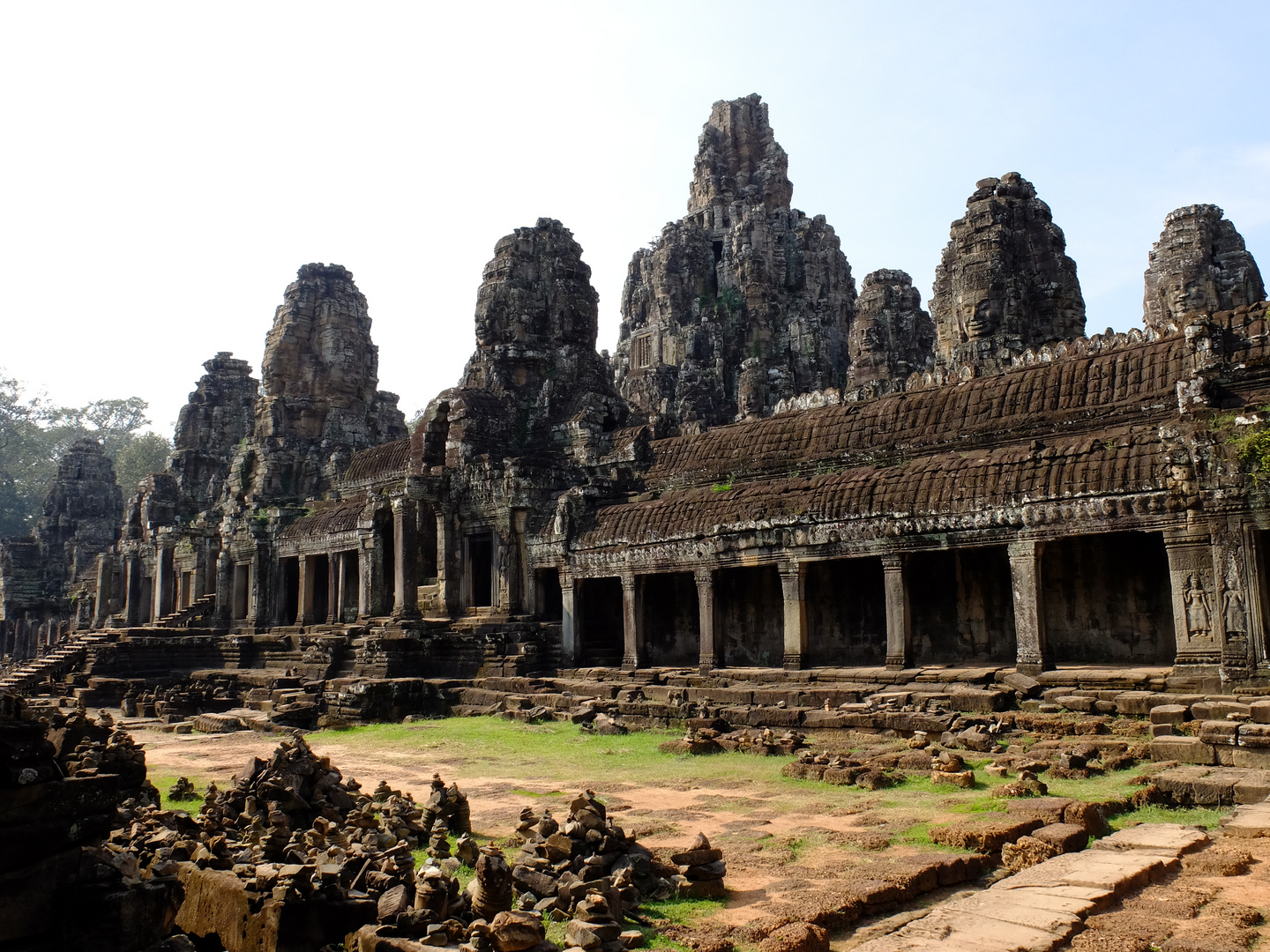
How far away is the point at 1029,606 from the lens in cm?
1363

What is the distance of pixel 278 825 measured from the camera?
6.83 m

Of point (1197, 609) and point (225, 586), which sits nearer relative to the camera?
point (1197, 609)

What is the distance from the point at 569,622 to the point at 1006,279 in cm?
1320

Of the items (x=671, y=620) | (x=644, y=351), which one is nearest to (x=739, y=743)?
(x=671, y=620)

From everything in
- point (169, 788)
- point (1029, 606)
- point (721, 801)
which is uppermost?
point (1029, 606)

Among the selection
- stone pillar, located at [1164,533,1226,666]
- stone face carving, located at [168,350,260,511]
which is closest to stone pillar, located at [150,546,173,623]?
stone face carving, located at [168,350,260,511]

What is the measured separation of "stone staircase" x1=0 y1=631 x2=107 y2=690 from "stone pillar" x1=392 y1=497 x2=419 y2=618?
9.37m

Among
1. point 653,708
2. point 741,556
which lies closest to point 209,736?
point 653,708

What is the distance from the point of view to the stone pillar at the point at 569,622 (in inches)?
794

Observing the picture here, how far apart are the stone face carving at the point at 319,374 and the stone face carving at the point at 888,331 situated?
60.2 feet

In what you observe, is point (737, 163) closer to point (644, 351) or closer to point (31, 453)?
point (644, 351)

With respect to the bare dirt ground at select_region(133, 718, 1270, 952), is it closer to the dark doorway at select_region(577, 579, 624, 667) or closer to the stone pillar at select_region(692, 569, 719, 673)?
the stone pillar at select_region(692, 569, 719, 673)

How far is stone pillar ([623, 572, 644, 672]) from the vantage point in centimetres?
1905

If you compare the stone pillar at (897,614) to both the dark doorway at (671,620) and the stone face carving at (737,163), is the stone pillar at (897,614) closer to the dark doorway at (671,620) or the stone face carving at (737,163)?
the dark doorway at (671,620)
